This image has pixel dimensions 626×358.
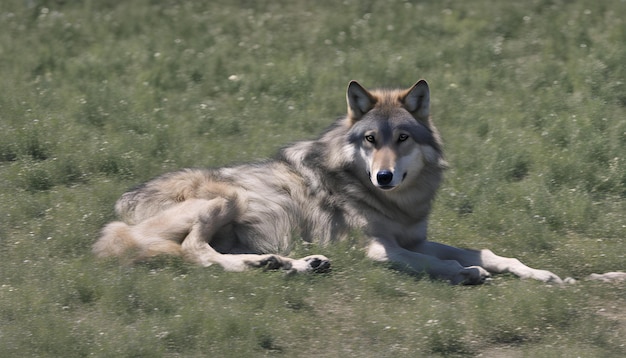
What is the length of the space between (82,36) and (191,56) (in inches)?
68.6

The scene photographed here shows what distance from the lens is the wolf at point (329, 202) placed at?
7.71m

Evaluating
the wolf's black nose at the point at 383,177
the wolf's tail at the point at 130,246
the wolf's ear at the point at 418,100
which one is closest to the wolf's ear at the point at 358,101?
the wolf's ear at the point at 418,100

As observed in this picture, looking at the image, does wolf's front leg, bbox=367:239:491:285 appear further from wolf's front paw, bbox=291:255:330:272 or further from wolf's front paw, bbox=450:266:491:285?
wolf's front paw, bbox=291:255:330:272

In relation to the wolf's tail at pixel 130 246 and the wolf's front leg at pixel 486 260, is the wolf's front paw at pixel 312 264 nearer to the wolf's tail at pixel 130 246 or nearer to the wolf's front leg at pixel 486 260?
the wolf's tail at pixel 130 246

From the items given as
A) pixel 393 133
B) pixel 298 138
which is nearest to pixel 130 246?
pixel 393 133

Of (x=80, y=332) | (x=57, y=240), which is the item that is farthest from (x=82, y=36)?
(x=80, y=332)

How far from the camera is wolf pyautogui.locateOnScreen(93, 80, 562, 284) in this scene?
7711mm

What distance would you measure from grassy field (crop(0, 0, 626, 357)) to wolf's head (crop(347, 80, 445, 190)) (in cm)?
66

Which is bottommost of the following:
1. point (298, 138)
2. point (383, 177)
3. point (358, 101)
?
point (298, 138)

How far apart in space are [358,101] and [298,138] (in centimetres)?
243

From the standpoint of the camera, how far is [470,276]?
7449mm

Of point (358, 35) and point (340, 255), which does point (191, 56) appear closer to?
point (358, 35)

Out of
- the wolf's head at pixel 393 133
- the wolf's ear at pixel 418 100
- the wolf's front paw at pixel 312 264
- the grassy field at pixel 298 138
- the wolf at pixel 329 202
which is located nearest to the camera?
the grassy field at pixel 298 138

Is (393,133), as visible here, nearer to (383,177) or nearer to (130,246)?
(383,177)
